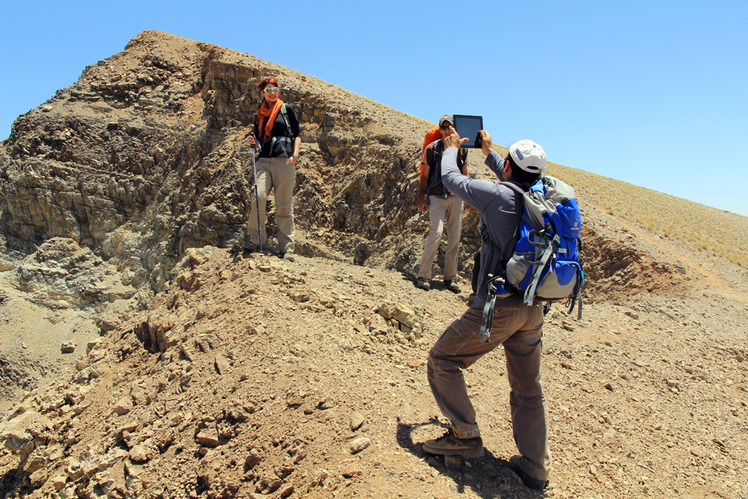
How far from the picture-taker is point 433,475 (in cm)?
321

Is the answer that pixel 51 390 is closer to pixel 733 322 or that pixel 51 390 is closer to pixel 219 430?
pixel 219 430

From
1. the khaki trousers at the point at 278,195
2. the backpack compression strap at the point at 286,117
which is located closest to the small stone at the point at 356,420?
the khaki trousers at the point at 278,195

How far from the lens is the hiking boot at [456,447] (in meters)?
3.31

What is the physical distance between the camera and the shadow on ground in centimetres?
320

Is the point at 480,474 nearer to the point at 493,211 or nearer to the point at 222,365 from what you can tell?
the point at 493,211

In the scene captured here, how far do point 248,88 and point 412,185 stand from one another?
775 centimetres

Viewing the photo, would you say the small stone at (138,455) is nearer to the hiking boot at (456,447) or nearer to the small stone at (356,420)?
the small stone at (356,420)

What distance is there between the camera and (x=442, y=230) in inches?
284

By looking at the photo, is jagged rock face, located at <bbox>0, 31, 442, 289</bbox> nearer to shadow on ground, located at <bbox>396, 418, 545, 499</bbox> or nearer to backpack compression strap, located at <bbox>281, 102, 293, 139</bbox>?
backpack compression strap, located at <bbox>281, 102, 293, 139</bbox>

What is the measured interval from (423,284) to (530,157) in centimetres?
415

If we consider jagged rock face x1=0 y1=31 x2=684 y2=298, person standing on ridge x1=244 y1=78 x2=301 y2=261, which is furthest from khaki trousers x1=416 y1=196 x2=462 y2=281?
jagged rock face x1=0 y1=31 x2=684 y2=298

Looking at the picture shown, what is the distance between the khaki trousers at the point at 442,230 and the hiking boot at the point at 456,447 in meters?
3.89

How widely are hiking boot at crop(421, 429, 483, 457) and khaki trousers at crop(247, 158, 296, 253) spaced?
4.47m

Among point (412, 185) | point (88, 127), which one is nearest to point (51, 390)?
point (412, 185)
